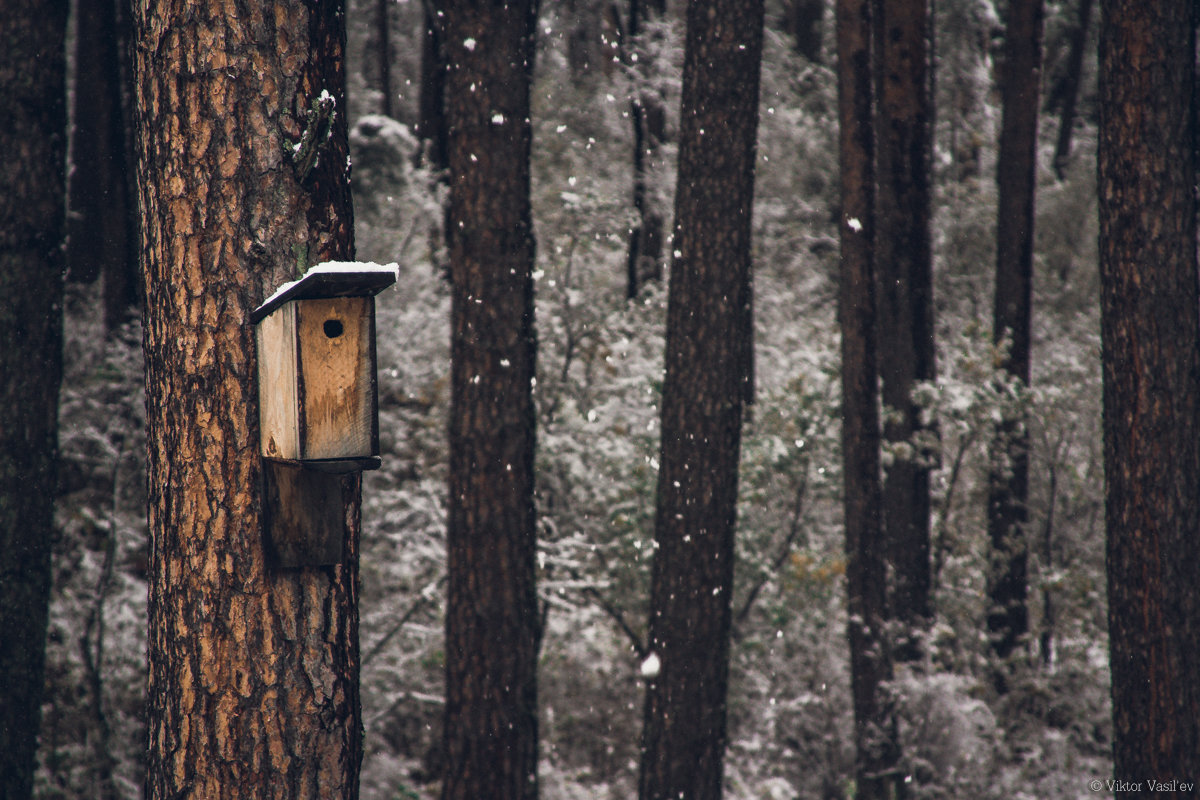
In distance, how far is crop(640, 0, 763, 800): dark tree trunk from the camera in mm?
6270

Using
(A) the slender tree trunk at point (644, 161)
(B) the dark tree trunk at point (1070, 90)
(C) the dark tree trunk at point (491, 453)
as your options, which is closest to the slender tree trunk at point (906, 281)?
(A) the slender tree trunk at point (644, 161)

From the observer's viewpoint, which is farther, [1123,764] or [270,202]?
[1123,764]

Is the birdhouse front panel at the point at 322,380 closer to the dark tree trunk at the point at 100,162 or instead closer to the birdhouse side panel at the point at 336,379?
the birdhouse side panel at the point at 336,379

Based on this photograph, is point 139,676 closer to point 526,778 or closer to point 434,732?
point 434,732

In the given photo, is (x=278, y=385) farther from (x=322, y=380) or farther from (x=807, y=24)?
(x=807, y=24)

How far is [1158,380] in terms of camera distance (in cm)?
547

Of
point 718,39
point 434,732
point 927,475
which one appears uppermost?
point 718,39

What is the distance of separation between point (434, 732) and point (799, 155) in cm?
920

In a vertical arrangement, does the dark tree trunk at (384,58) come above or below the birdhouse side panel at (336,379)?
above

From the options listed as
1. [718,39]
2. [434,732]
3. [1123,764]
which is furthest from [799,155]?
[1123,764]

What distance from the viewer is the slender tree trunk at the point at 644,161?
36.7 ft

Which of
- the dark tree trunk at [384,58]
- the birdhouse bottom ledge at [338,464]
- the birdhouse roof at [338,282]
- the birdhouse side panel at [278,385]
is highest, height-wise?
the dark tree trunk at [384,58]

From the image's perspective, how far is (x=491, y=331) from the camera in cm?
590

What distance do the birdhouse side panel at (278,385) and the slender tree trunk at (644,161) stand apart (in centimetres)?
883
